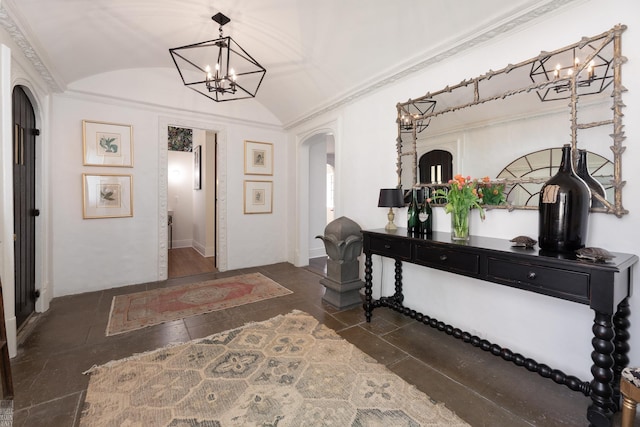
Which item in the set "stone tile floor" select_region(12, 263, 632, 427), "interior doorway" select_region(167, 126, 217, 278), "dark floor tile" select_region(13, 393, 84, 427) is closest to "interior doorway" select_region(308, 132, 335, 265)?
"interior doorway" select_region(167, 126, 217, 278)

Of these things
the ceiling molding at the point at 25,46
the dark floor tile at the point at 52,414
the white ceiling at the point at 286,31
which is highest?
the white ceiling at the point at 286,31

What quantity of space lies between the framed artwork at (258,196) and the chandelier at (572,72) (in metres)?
4.29

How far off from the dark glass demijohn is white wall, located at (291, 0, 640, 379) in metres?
0.24

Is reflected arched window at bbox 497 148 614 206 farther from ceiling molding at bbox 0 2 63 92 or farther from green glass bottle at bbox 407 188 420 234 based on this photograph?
ceiling molding at bbox 0 2 63 92

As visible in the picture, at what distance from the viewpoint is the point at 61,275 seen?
379 centimetres

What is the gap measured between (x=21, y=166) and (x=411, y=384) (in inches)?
160

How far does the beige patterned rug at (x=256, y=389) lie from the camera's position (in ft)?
5.49

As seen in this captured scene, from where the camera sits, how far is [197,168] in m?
6.70

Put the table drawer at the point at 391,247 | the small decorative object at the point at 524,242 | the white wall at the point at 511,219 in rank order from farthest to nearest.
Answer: the table drawer at the point at 391,247 → the small decorative object at the point at 524,242 → the white wall at the point at 511,219

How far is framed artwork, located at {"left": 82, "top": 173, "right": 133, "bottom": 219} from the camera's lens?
3.95 m

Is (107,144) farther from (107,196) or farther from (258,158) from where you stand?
(258,158)

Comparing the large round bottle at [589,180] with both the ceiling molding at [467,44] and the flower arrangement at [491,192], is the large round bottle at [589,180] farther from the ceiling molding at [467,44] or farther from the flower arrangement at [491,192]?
the ceiling molding at [467,44]

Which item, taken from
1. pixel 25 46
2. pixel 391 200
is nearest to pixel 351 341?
pixel 391 200

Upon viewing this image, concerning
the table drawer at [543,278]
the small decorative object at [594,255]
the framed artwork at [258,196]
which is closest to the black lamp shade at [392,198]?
the table drawer at [543,278]
